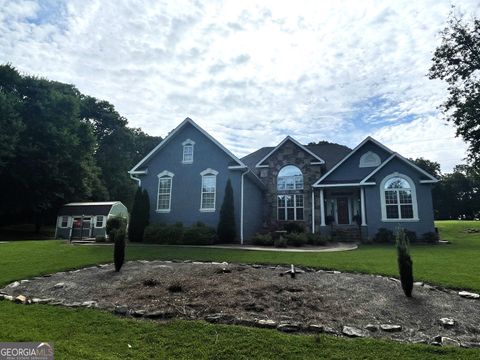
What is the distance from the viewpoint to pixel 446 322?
542 centimetres

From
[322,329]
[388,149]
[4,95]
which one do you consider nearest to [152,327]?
[322,329]

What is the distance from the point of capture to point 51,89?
101ft

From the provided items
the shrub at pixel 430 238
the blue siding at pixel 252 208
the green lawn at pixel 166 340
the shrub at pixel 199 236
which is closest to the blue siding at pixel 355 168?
the blue siding at pixel 252 208

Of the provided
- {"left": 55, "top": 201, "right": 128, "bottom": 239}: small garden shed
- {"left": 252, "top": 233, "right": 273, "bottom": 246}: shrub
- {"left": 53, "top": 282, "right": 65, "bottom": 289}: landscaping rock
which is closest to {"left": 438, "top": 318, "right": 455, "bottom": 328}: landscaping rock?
{"left": 53, "top": 282, "right": 65, "bottom": 289}: landscaping rock

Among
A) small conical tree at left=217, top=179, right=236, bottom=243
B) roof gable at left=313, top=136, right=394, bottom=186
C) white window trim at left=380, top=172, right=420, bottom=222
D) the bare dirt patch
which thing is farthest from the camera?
roof gable at left=313, top=136, right=394, bottom=186

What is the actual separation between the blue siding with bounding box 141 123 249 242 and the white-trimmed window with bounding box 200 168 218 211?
0.22 metres

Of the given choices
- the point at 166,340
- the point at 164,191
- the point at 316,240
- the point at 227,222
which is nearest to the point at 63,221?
the point at 164,191

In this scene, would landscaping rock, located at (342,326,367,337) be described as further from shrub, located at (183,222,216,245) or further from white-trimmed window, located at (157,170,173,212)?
white-trimmed window, located at (157,170,173,212)

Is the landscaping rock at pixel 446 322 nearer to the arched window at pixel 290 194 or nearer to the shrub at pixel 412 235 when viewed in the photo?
the shrub at pixel 412 235

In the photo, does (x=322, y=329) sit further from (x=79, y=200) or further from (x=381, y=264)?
(x=79, y=200)

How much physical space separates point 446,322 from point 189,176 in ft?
58.6

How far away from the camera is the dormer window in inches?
861

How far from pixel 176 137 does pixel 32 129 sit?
16.4 m

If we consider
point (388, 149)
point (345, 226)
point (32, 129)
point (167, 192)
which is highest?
point (32, 129)
